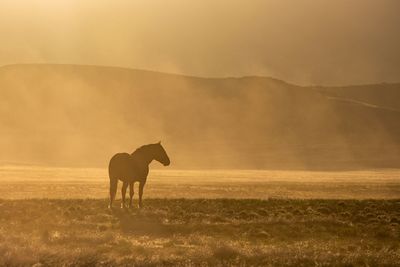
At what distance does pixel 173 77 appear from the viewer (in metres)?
186

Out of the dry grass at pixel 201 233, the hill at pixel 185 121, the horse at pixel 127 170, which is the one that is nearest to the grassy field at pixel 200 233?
the dry grass at pixel 201 233

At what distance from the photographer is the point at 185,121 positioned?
155 m

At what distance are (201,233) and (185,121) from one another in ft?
441

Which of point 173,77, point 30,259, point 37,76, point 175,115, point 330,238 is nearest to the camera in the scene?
point 30,259

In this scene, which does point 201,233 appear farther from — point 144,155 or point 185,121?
point 185,121

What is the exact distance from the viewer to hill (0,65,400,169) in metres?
127

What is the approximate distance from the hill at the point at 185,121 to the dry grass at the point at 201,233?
90219 mm

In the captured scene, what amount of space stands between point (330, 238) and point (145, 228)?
5635mm

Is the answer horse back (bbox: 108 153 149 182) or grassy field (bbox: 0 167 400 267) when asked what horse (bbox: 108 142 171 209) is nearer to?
horse back (bbox: 108 153 149 182)

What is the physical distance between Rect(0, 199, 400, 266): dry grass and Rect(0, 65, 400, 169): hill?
90.2m

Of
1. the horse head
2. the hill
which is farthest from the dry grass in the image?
the hill

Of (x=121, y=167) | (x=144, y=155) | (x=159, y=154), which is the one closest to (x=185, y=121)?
(x=159, y=154)

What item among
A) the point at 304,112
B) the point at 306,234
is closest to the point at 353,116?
the point at 304,112

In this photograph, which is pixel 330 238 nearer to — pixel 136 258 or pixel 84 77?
pixel 136 258
